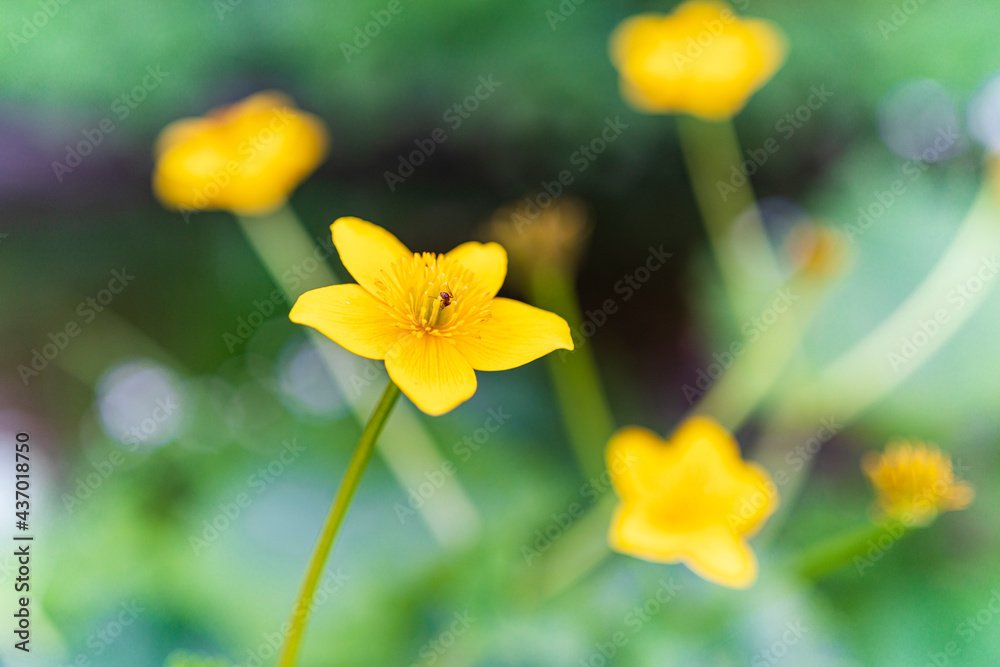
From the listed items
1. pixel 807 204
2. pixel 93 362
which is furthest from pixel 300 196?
pixel 807 204

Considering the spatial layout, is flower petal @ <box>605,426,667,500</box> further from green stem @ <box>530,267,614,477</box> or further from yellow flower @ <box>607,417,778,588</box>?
green stem @ <box>530,267,614,477</box>

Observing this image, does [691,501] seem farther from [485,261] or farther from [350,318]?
[350,318]

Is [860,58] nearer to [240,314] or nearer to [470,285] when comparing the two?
[470,285]

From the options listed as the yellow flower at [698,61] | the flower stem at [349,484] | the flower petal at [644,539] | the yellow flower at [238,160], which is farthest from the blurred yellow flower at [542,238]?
the flower stem at [349,484]

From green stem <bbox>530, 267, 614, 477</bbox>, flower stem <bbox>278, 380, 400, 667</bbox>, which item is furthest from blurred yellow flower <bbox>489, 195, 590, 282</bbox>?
flower stem <bbox>278, 380, 400, 667</bbox>

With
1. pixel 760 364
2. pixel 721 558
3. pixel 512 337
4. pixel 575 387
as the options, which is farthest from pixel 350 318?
pixel 760 364
